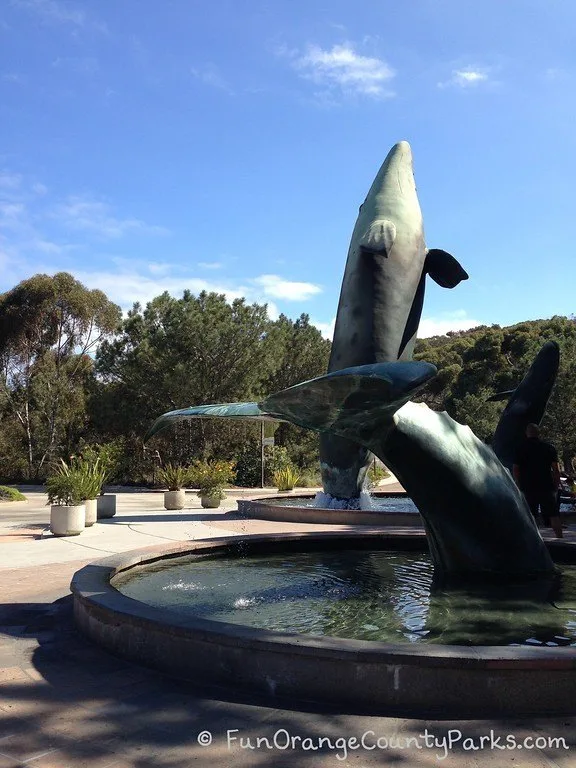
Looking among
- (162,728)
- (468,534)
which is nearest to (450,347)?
(468,534)

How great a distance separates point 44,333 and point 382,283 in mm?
29628

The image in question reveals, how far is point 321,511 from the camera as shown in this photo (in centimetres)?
1303

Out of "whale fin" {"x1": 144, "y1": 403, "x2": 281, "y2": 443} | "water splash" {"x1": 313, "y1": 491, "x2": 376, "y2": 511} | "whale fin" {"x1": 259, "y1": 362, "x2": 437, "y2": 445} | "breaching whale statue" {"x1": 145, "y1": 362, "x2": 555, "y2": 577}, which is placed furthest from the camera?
"water splash" {"x1": 313, "y1": 491, "x2": 376, "y2": 511}

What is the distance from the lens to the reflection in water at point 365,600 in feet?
16.8

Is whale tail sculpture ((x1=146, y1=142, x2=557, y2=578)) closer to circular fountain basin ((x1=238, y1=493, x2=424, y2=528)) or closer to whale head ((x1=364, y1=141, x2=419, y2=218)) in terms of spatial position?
circular fountain basin ((x1=238, y1=493, x2=424, y2=528))

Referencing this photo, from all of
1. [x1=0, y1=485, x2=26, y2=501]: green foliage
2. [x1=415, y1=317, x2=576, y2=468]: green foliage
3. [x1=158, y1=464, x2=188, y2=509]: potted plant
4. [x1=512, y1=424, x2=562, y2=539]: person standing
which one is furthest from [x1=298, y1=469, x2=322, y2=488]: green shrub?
[x1=512, y1=424, x2=562, y2=539]: person standing

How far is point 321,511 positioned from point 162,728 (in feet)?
32.1

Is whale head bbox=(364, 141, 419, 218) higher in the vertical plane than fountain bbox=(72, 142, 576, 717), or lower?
higher

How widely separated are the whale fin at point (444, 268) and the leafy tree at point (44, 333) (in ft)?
82.2

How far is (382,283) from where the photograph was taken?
505 inches

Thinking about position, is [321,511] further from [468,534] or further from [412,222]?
[468,534]

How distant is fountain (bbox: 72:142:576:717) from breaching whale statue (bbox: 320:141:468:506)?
356 centimetres

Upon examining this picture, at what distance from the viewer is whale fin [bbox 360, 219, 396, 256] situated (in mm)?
12734

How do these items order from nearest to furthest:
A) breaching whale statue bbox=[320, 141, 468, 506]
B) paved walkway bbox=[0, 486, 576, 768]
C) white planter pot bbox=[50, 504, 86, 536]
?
1. paved walkway bbox=[0, 486, 576, 768]
2. white planter pot bbox=[50, 504, 86, 536]
3. breaching whale statue bbox=[320, 141, 468, 506]
